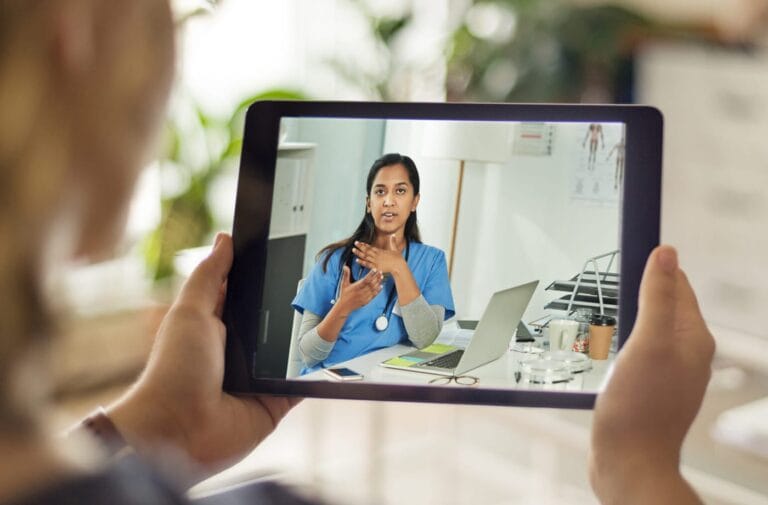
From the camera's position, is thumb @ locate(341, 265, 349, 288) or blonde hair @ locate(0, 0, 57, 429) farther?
thumb @ locate(341, 265, 349, 288)

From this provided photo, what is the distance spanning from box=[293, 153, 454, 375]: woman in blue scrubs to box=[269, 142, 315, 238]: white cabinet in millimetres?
45

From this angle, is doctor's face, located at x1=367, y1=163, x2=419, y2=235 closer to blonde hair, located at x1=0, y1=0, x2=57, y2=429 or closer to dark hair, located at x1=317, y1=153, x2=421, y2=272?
dark hair, located at x1=317, y1=153, x2=421, y2=272

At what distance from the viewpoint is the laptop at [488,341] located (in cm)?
81

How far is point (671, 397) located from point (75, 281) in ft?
1.86

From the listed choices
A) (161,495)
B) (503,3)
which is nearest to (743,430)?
(161,495)

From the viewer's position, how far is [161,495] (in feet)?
1.34

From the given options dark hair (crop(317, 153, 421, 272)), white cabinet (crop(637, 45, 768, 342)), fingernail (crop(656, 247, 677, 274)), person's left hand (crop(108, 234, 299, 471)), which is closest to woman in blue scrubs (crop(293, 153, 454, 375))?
dark hair (crop(317, 153, 421, 272))

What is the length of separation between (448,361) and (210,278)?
271 millimetres

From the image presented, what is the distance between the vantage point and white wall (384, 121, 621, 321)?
2.65 feet

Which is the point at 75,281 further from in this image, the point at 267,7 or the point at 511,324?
the point at 267,7

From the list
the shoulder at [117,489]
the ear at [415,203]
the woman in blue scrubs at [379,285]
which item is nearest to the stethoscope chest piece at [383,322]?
the woman in blue scrubs at [379,285]

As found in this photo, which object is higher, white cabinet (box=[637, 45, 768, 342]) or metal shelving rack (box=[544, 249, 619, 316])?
white cabinet (box=[637, 45, 768, 342])

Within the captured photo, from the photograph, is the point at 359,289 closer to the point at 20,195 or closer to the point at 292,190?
the point at 292,190

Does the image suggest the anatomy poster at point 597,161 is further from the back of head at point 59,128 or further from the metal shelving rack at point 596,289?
the back of head at point 59,128
